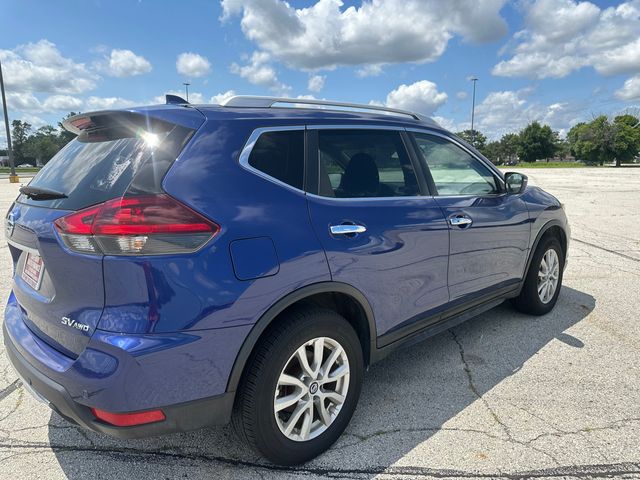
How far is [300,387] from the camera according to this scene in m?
2.30

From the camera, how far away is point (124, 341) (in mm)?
1811

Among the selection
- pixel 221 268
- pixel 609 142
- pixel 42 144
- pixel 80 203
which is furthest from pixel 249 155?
pixel 42 144

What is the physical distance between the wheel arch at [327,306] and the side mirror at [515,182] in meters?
2.02

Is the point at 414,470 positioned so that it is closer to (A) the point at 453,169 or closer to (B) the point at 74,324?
(B) the point at 74,324

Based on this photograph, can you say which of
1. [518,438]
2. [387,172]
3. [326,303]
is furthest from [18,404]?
[518,438]

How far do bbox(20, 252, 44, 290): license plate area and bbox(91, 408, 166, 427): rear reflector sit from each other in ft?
2.41

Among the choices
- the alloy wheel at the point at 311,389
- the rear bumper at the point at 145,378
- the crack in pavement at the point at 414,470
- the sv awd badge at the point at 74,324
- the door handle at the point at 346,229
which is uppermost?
the door handle at the point at 346,229

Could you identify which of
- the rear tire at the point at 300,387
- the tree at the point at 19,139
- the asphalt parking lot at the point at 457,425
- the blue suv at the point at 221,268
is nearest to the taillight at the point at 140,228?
the blue suv at the point at 221,268

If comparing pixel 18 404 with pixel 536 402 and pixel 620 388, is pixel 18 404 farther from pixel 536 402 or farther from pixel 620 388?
pixel 620 388

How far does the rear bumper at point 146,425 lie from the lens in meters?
1.89

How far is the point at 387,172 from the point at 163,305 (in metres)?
1.68

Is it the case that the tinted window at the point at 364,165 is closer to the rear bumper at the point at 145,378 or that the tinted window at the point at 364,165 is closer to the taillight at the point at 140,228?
the taillight at the point at 140,228

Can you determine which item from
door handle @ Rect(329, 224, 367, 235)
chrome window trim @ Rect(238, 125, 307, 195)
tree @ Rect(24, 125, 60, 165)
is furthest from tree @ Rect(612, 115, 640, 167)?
tree @ Rect(24, 125, 60, 165)

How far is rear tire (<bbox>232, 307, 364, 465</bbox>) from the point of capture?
212 centimetres
